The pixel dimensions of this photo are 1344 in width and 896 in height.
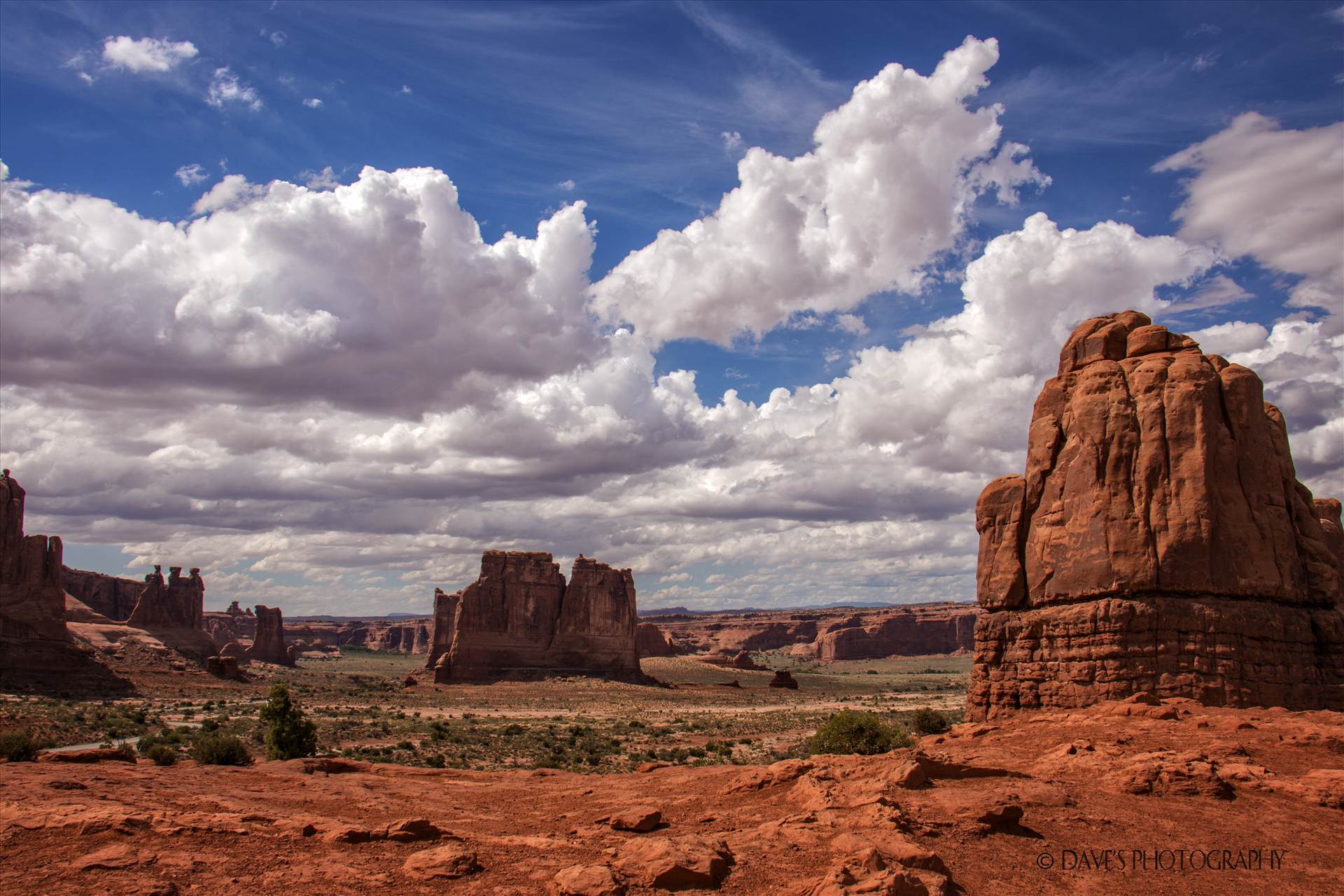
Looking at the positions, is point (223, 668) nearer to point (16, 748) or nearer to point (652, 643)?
point (652, 643)

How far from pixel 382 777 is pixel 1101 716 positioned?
1507 cm

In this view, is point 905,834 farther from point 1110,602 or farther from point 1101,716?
point 1110,602

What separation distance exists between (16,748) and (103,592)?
402 feet

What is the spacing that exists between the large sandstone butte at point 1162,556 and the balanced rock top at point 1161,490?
0.04 m

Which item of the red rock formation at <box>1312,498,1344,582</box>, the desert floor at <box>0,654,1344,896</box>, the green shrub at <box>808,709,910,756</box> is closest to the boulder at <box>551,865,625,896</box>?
the desert floor at <box>0,654,1344,896</box>

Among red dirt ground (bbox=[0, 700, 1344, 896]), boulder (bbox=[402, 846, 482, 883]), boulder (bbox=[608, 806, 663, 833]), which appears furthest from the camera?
boulder (bbox=[608, 806, 663, 833])

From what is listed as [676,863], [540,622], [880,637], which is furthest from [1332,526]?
[880,637]

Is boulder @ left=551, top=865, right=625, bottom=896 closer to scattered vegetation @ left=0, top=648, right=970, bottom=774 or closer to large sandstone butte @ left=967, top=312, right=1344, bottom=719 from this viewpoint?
scattered vegetation @ left=0, top=648, right=970, bottom=774

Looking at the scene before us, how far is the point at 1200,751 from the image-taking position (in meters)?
14.7

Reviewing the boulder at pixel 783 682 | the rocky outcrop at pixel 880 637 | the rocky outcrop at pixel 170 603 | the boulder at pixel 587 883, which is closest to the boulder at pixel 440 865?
the boulder at pixel 587 883

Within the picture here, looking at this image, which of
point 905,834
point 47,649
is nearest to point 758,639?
point 47,649

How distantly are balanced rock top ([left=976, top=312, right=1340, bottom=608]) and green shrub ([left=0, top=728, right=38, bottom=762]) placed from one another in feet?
74.8

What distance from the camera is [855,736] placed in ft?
80.3

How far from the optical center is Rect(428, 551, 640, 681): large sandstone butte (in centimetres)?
9512
